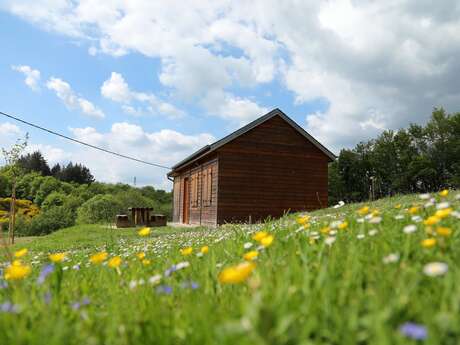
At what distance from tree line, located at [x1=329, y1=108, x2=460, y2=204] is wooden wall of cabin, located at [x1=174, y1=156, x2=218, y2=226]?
2437cm

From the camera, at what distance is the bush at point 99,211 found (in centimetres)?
2702

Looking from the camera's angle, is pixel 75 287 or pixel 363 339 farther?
pixel 75 287

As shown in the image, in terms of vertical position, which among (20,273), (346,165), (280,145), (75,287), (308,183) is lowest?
(75,287)

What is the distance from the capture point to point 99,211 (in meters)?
27.3

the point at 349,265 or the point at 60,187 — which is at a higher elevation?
the point at 60,187

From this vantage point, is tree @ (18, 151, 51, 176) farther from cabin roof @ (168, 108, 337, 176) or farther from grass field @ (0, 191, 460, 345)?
grass field @ (0, 191, 460, 345)

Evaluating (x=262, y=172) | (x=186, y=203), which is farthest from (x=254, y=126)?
(x=186, y=203)

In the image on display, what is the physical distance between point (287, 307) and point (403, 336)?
479 mm

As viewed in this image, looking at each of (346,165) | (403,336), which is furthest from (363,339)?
(346,165)

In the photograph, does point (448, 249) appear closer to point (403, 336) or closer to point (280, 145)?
point (403, 336)

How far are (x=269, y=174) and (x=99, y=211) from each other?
13.9 meters

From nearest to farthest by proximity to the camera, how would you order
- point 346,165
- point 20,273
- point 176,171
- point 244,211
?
point 20,273
point 244,211
point 176,171
point 346,165

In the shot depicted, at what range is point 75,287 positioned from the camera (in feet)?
8.56

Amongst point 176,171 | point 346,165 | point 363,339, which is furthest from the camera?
point 346,165
